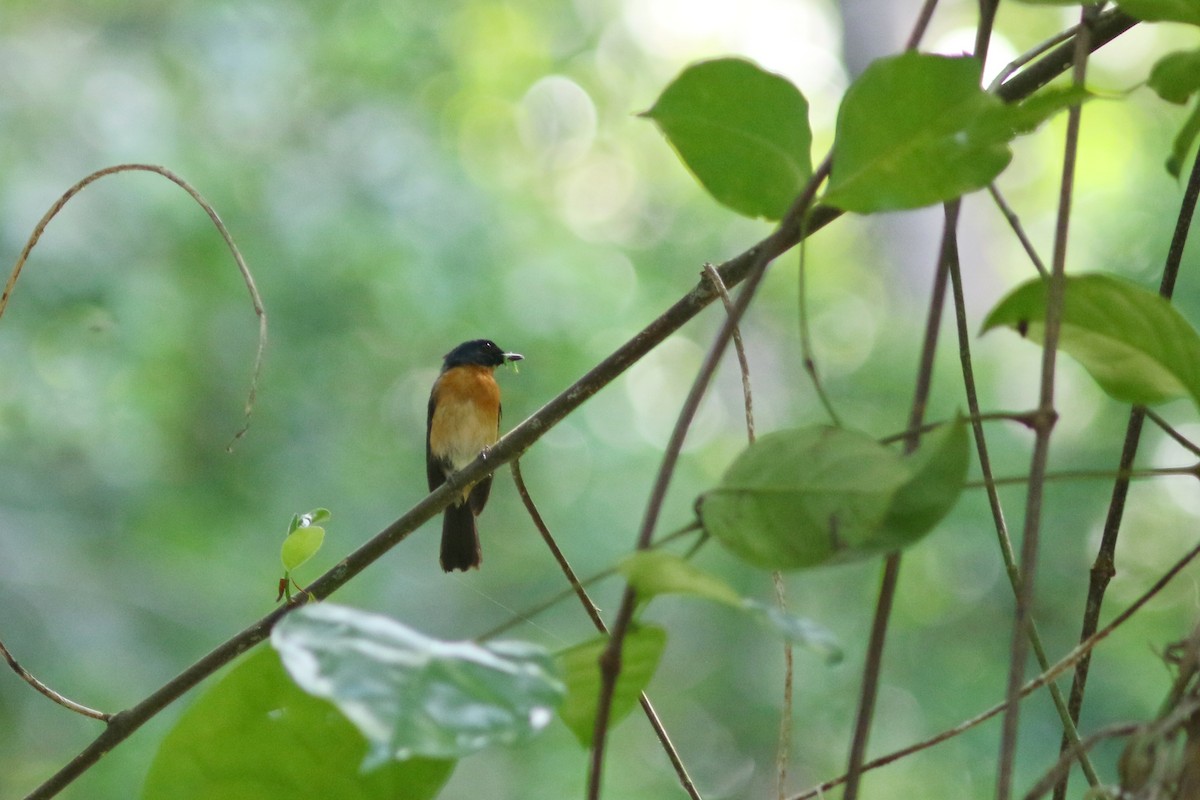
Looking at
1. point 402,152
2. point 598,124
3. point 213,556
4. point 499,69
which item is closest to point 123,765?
point 213,556

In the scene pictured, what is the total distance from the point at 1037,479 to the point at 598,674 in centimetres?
32

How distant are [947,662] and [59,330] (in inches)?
202

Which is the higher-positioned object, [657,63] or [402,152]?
[657,63]

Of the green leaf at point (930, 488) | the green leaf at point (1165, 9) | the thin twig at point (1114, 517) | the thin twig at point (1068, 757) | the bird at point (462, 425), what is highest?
the bird at point (462, 425)

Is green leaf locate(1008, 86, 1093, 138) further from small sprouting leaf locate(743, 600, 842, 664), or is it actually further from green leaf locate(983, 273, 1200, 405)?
small sprouting leaf locate(743, 600, 842, 664)

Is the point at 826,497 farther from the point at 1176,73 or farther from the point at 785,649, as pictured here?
the point at 1176,73

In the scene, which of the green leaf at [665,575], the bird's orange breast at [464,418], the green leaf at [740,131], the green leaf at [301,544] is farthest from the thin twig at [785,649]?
the bird's orange breast at [464,418]

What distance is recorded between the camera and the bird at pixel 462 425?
18.0ft

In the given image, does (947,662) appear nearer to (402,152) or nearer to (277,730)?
(402,152)

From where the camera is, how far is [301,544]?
1288mm

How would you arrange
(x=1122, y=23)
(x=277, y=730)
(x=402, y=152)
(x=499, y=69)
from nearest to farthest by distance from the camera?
(x=277, y=730) < (x=1122, y=23) < (x=402, y=152) < (x=499, y=69)

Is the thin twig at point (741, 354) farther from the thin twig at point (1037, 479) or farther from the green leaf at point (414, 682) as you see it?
the green leaf at point (414, 682)

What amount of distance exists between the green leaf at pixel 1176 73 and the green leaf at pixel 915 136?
0.21 metres

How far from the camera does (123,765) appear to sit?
220 inches
